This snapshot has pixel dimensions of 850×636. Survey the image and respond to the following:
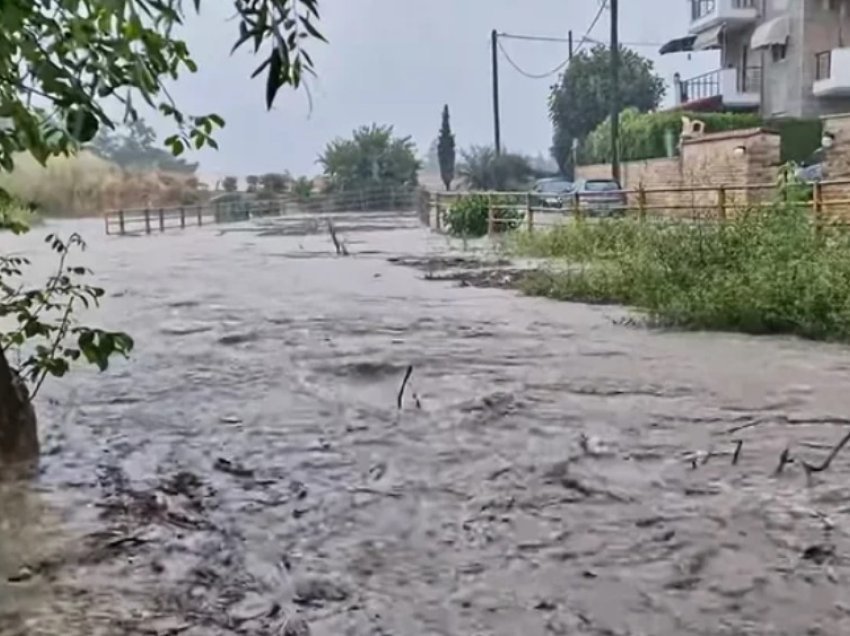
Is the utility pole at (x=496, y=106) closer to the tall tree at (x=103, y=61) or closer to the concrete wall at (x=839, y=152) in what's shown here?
the concrete wall at (x=839, y=152)

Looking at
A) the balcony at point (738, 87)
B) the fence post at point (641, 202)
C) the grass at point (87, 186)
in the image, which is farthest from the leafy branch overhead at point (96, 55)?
the balcony at point (738, 87)

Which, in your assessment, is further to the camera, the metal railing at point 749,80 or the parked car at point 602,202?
the metal railing at point 749,80

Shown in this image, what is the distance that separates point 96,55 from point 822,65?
707 inches

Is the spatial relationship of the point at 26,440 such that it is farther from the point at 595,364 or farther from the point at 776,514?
the point at 595,364

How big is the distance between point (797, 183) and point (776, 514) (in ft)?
16.3

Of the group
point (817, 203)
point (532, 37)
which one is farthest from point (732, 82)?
point (817, 203)

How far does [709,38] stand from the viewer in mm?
20781

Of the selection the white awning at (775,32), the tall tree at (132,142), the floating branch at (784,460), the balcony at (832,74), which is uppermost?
the white awning at (775,32)

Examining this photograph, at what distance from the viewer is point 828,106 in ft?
58.3

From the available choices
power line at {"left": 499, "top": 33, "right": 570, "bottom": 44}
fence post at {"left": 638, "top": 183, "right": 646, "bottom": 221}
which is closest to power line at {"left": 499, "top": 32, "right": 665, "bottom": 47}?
power line at {"left": 499, "top": 33, "right": 570, "bottom": 44}

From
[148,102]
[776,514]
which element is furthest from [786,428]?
[148,102]

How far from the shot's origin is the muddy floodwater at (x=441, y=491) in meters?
2.38

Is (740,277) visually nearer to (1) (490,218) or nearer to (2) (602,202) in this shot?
(2) (602,202)

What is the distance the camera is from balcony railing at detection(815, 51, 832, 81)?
1733 cm
